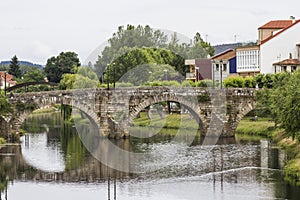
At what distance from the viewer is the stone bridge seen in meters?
68.9

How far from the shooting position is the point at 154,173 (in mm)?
50688

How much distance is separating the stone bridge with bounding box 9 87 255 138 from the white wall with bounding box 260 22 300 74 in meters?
18.9

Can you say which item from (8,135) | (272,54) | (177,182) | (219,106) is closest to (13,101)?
(8,135)

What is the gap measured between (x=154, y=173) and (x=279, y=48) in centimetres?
4311

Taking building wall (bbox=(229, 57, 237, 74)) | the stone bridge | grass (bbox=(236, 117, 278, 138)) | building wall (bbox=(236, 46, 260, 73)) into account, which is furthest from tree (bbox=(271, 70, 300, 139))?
building wall (bbox=(229, 57, 237, 74))

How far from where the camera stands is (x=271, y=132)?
71438 millimetres

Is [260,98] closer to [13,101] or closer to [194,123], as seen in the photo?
[194,123]

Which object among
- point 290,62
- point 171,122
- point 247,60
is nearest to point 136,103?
point 171,122

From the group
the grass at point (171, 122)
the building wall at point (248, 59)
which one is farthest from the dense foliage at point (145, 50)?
the grass at point (171, 122)

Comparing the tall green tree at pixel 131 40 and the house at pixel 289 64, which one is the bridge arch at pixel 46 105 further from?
the tall green tree at pixel 131 40

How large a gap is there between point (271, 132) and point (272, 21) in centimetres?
3282

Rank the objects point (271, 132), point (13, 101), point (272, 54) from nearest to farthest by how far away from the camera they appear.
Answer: point (13, 101), point (271, 132), point (272, 54)

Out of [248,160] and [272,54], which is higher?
[272,54]

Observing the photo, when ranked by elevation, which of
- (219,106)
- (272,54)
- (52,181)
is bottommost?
(52,181)
